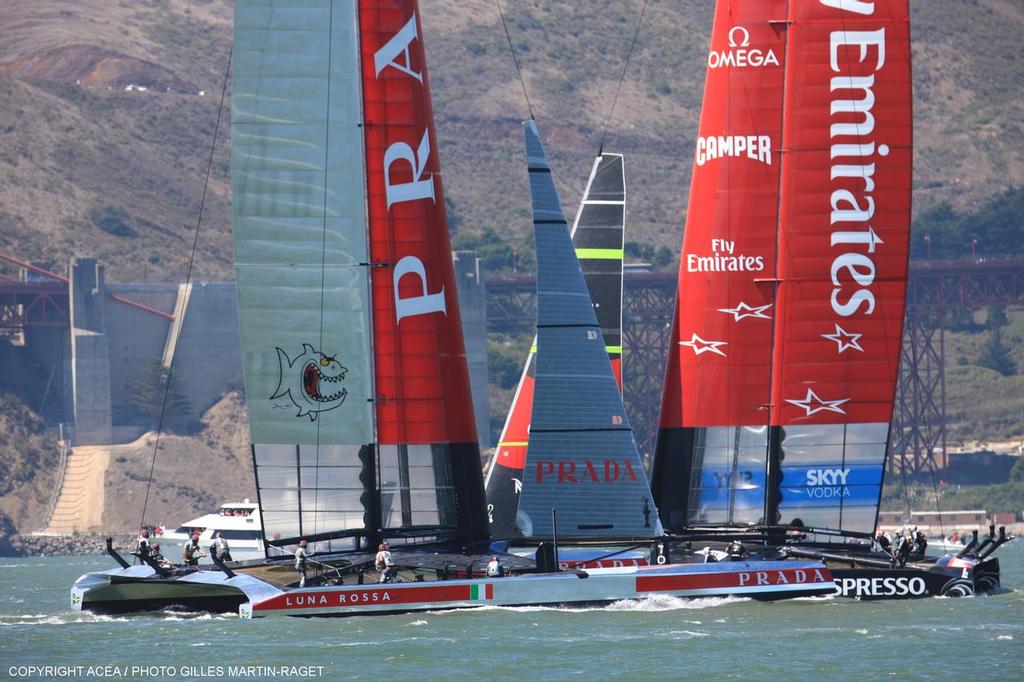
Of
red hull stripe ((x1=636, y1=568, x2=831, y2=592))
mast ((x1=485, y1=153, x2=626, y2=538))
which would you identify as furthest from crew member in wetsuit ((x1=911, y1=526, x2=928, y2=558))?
mast ((x1=485, y1=153, x2=626, y2=538))

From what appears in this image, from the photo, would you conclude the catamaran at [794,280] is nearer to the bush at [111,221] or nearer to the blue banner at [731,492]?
the blue banner at [731,492]

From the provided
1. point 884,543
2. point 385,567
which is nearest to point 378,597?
point 385,567

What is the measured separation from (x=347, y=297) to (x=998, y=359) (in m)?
89.2

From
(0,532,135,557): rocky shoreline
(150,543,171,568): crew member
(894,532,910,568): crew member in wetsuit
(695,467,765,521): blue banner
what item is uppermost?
(695,467,765,521): blue banner

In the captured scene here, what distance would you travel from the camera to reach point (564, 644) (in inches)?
996

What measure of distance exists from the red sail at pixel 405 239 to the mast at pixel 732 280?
3760 mm

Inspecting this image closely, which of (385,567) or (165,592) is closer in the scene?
(385,567)

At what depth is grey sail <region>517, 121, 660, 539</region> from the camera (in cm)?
2747

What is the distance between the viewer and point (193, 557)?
2811 centimetres

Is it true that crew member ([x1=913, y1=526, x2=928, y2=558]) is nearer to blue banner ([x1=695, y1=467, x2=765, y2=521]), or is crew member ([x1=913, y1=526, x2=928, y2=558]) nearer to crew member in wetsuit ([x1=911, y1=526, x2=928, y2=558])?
crew member in wetsuit ([x1=911, y1=526, x2=928, y2=558])

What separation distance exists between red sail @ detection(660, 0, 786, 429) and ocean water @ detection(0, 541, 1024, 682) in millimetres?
3051

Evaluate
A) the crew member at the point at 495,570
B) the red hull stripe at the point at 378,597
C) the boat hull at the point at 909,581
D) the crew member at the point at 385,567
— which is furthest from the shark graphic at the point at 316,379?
the boat hull at the point at 909,581

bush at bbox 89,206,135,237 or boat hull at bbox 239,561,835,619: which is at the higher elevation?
bush at bbox 89,206,135,237

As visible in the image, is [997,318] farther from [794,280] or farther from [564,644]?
[564,644]
